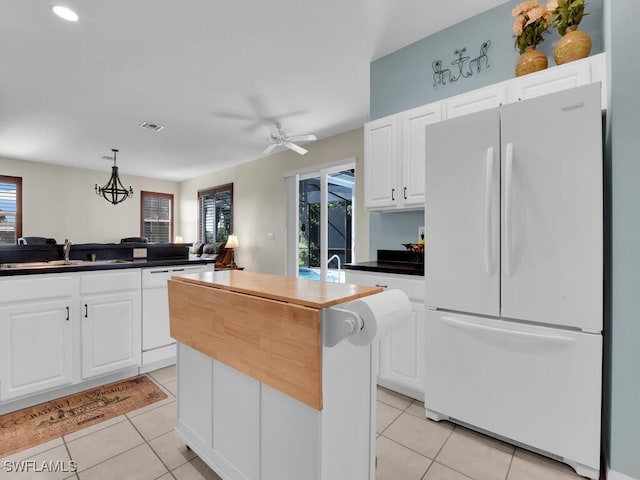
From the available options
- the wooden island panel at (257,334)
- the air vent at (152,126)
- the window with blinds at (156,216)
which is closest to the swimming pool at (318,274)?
the air vent at (152,126)

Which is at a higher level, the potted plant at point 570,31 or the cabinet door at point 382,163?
the potted plant at point 570,31

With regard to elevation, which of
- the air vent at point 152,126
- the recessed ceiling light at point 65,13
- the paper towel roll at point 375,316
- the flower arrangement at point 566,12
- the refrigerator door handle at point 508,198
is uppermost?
the air vent at point 152,126

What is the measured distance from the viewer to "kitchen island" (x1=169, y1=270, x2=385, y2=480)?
99 centimetres

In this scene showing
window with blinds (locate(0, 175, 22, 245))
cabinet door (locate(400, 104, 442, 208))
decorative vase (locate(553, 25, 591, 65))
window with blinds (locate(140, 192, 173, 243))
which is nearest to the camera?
decorative vase (locate(553, 25, 591, 65))

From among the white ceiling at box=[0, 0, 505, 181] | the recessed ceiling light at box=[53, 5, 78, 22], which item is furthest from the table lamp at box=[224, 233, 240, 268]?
the recessed ceiling light at box=[53, 5, 78, 22]

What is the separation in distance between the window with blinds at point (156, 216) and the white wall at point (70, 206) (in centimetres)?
17

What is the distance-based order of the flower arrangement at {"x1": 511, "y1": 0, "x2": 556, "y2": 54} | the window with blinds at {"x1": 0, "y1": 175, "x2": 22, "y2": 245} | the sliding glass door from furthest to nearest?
the window with blinds at {"x1": 0, "y1": 175, "x2": 22, "y2": 245} → the sliding glass door → the flower arrangement at {"x1": 511, "y1": 0, "x2": 556, "y2": 54}

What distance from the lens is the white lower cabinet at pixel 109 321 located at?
7.68 feet

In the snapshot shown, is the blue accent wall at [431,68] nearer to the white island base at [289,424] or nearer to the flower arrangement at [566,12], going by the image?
the flower arrangement at [566,12]

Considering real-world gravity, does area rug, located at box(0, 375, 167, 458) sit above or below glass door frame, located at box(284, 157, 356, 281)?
below

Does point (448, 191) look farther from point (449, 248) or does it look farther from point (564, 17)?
point (564, 17)

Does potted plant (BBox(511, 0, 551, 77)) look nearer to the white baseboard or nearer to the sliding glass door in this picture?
the white baseboard

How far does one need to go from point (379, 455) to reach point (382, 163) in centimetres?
211

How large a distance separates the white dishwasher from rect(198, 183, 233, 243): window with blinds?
4.60 metres
